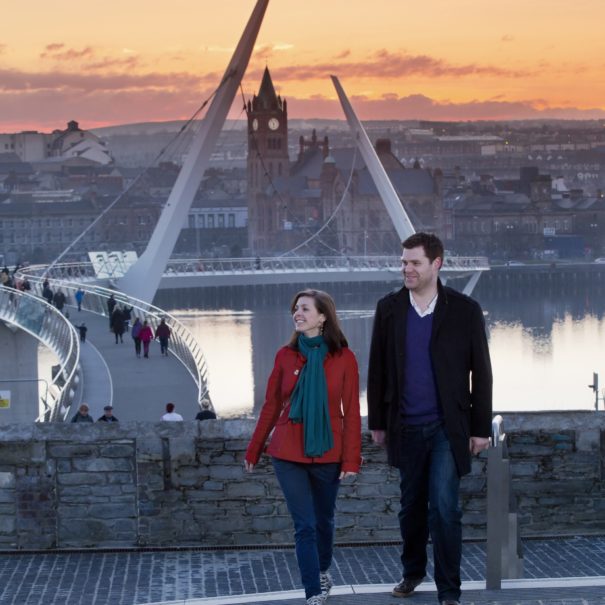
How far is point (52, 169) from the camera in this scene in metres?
125

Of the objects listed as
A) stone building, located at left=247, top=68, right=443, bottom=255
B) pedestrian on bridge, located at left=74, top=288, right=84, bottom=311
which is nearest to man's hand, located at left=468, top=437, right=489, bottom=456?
pedestrian on bridge, located at left=74, top=288, right=84, bottom=311

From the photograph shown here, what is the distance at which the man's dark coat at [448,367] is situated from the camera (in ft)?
13.1

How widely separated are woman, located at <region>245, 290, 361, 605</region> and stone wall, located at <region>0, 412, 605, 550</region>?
1.04 metres

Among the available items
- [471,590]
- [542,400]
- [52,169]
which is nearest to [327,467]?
[471,590]

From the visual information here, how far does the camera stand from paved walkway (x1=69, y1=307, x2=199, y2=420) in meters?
13.1

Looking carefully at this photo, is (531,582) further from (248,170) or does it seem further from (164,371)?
(248,170)

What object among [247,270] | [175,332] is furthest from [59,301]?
[247,270]

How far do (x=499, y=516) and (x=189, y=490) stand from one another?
47.5 inches

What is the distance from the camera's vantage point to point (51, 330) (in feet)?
62.7

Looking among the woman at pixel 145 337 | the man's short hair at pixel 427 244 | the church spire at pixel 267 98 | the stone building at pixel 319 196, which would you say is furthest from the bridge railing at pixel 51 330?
the church spire at pixel 267 98

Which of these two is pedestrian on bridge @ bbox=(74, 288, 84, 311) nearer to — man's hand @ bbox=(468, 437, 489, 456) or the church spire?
man's hand @ bbox=(468, 437, 489, 456)

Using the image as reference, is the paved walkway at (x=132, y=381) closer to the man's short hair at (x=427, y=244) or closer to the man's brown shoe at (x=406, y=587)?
the man's brown shoe at (x=406, y=587)

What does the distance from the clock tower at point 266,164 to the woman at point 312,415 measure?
9892 centimetres

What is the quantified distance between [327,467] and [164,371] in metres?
12.6
